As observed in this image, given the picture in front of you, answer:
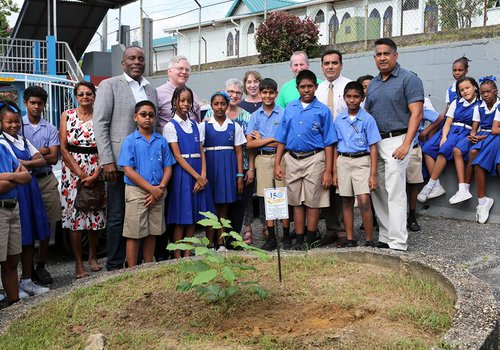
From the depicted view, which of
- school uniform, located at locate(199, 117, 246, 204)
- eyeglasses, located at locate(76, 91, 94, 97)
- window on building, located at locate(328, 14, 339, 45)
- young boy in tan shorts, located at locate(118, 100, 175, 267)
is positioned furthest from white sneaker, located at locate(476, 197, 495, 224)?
window on building, located at locate(328, 14, 339, 45)

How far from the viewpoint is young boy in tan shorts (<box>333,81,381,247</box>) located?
5574mm

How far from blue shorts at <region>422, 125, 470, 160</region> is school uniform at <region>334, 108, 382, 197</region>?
2140 millimetres

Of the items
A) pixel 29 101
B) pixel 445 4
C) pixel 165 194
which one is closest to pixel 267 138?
pixel 165 194

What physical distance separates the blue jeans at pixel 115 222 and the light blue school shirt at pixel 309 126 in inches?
68.8

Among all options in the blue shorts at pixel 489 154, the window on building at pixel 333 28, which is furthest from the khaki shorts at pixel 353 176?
the window on building at pixel 333 28

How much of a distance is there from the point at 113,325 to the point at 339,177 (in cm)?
313

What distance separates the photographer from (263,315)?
3285 millimetres

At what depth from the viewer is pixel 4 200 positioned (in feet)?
14.0

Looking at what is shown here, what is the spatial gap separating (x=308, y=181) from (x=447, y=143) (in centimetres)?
260

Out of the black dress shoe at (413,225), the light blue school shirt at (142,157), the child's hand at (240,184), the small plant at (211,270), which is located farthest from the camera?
the black dress shoe at (413,225)

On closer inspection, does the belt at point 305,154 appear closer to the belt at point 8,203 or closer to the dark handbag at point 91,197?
the dark handbag at point 91,197

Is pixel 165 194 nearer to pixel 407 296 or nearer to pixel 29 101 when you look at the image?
pixel 29 101

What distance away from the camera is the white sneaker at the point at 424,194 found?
25.1ft

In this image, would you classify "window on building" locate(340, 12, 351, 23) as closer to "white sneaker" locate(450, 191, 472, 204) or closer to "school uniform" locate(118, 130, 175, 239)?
"white sneaker" locate(450, 191, 472, 204)
